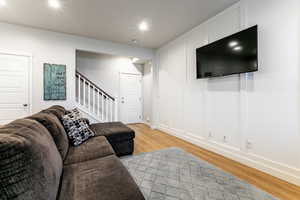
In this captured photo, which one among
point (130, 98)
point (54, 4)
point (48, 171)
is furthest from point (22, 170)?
point (130, 98)

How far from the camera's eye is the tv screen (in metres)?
2.13

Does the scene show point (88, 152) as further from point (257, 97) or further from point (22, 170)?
point (257, 97)

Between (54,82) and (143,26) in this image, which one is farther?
(54,82)

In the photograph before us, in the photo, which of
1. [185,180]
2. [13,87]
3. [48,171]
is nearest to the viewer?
[48,171]

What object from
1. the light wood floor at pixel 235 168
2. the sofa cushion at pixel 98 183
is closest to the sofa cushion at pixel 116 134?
the light wood floor at pixel 235 168

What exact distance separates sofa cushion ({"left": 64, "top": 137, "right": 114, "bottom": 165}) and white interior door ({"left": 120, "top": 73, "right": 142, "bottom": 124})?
353cm

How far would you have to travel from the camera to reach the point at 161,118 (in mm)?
4637

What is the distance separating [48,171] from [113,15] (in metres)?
2.89

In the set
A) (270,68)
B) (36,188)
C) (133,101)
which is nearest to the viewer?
(36,188)

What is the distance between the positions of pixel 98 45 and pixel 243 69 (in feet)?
11.7

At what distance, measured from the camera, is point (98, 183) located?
107cm

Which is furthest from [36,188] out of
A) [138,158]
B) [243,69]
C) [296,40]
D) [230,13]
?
[230,13]

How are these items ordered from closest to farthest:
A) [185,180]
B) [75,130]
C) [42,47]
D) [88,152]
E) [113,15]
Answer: [88,152] < [185,180] < [75,130] < [113,15] < [42,47]

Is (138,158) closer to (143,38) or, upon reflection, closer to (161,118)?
(161,118)
